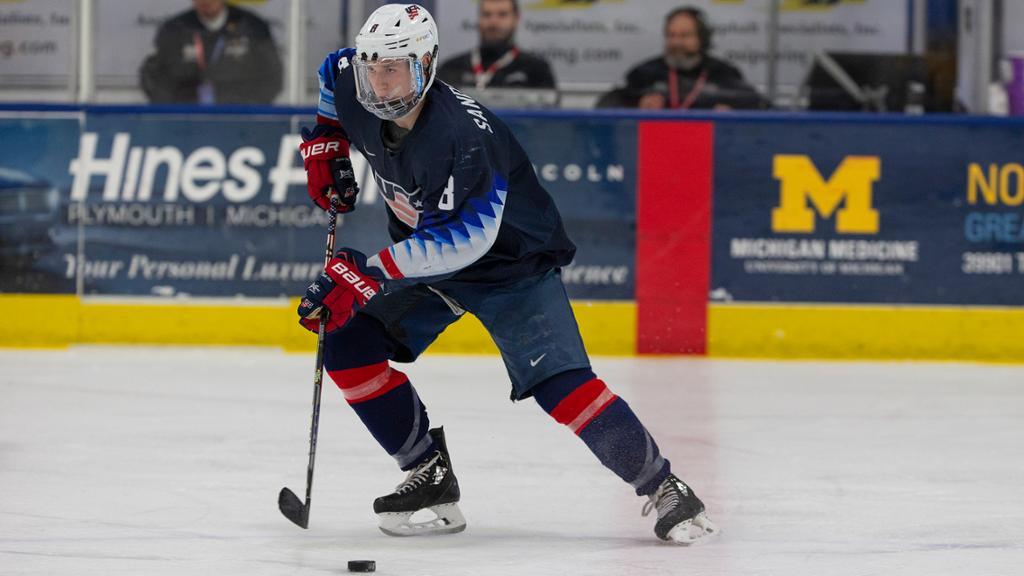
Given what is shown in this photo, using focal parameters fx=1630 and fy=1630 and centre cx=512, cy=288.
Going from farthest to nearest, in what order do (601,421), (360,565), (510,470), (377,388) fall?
(510,470) → (377,388) → (601,421) → (360,565)

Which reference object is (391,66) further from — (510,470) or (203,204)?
(203,204)

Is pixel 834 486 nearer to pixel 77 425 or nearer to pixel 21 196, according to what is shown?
pixel 77 425

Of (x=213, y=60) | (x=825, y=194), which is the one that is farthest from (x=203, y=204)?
Result: (x=825, y=194)

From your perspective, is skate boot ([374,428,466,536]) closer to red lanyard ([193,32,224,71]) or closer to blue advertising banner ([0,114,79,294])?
blue advertising banner ([0,114,79,294])

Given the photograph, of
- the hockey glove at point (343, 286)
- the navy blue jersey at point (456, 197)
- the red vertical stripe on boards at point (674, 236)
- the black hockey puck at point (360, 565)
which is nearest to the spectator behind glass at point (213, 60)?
the red vertical stripe on boards at point (674, 236)

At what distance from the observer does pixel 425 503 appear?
12.1ft

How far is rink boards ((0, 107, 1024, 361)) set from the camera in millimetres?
6953

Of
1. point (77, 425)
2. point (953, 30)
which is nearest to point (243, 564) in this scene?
point (77, 425)

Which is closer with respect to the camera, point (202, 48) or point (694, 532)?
point (694, 532)

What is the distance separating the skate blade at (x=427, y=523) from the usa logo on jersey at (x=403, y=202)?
2.14 feet

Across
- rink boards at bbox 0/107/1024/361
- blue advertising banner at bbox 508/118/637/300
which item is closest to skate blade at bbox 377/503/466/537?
rink boards at bbox 0/107/1024/361

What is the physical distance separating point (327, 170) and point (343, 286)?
1.67 ft

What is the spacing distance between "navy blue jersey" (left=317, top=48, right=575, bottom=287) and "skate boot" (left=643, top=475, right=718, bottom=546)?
0.56 meters

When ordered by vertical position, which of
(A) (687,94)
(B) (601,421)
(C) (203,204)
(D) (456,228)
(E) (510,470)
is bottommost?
(E) (510,470)
